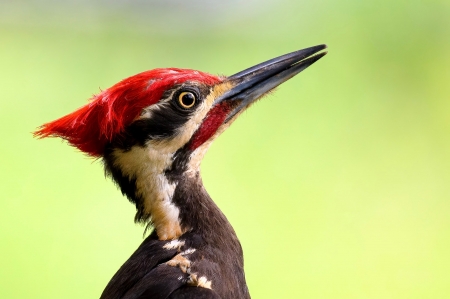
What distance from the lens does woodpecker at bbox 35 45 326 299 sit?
3.48 ft

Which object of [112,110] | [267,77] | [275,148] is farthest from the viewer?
[275,148]

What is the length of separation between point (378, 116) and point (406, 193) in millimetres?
327

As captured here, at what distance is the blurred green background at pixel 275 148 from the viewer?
87.6 inches

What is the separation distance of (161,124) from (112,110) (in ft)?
0.30

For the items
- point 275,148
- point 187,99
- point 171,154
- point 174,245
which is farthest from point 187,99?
point 275,148

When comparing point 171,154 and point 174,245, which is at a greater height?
point 171,154

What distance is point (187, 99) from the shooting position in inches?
43.4

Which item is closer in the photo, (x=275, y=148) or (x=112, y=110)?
(x=112, y=110)

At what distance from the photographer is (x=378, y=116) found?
250cm

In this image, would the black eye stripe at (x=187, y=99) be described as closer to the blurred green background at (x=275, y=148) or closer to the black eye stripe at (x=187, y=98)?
the black eye stripe at (x=187, y=98)

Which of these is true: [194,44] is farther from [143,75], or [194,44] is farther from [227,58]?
[143,75]

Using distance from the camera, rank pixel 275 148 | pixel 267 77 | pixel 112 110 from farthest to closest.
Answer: pixel 275 148, pixel 267 77, pixel 112 110

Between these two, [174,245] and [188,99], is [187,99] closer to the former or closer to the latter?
[188,99]

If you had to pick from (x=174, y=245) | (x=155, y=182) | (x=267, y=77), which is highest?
(x=267, y=77)
